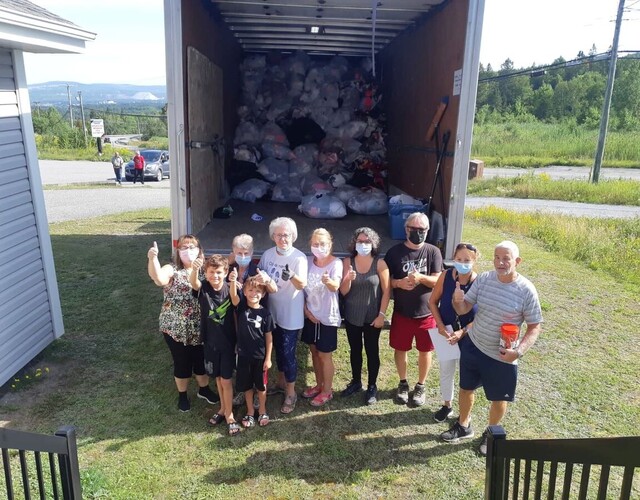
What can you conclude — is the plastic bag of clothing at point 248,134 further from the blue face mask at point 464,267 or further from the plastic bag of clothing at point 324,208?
the blue face mask at point 464,267

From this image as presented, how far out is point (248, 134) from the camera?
7656mm

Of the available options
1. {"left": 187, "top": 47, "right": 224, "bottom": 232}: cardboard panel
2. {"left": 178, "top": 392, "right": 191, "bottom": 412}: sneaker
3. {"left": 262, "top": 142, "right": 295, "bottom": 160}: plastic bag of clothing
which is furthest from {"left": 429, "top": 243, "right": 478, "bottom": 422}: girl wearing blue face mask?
{"left": 262, "top": 142, "right": 295, "bottom": 160}: plastic bag of clothing

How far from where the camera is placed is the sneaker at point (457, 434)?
10.5ft

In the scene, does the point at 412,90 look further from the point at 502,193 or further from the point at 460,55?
A: the point at 502,193

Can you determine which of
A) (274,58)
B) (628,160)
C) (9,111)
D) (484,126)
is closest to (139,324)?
(9,111)

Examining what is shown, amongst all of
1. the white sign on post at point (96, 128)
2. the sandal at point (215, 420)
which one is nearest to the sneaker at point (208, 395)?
the sandal at point (215, 420)

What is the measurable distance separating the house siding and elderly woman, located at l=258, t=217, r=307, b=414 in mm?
2040

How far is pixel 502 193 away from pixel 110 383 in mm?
14773

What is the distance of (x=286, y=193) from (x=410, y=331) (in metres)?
3.74

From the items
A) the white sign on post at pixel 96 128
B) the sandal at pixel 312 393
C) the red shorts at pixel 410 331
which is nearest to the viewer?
the red shorts at pixel 410 331

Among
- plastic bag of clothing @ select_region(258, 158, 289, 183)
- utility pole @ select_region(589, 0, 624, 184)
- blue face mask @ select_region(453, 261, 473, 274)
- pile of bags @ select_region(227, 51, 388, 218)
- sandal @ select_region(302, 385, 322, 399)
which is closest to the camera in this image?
blue face mask @ select_region(453, 261, 473, 274)

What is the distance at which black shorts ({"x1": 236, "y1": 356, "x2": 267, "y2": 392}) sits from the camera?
124 inches

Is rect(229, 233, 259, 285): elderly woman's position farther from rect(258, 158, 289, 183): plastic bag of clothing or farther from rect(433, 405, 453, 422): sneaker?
rect(258, 158, 289, 183): plastic bag of clothing

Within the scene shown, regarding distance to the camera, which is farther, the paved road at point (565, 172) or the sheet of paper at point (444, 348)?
the paved road at point (565, 172)
